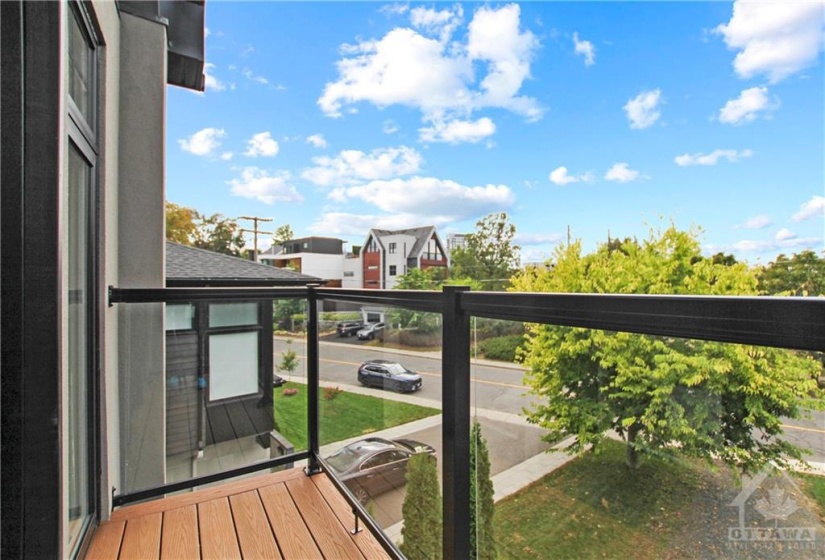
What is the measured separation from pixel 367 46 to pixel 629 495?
26897 millimetres

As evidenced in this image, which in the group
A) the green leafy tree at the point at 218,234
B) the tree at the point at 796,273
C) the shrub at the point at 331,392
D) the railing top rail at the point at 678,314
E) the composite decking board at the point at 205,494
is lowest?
the composite decking board at the point at 205,494

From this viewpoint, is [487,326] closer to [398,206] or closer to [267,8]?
[267,8]

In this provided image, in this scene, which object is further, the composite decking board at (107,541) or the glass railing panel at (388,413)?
the composite decking board at (107,541)

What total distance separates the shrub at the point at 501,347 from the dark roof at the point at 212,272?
15.9ft

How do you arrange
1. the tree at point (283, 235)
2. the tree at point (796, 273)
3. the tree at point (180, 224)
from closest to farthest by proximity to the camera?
the tree at point (796, 273)
the tree at point (180, 224)
the tree at point (283, 235)

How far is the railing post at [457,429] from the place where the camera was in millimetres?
1256

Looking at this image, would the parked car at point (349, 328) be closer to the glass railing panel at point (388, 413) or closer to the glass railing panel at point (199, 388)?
the glass railing panel at point (388, 413)

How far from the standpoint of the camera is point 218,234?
1121 inches

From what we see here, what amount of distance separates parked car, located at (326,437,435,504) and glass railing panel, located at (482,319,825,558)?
45 cm

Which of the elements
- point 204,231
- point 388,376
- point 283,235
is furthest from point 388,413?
point 283,235

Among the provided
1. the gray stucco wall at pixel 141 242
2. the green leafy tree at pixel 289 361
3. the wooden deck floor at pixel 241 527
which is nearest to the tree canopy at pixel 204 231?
the gray stucco wall at pixel 141 242

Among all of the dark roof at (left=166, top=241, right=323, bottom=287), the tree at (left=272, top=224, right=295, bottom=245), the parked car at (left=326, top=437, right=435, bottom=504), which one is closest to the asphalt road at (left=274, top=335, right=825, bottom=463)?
the parked car at (left=326, top=437, right=435, bottom=504)

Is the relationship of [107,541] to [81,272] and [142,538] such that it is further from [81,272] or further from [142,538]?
[81,272]

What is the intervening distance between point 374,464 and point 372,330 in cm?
58
